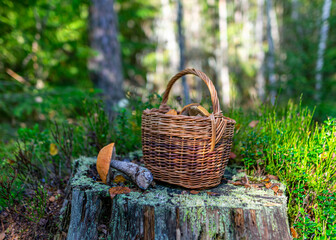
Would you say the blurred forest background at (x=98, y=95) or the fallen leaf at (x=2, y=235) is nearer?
the fallen leaf at (x=2, y=235)

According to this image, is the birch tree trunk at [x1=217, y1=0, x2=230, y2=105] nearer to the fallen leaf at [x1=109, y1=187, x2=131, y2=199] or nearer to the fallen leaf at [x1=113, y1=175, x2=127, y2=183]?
the fallen leaf at [x1=113, y1=175, x2=127, y2=183]

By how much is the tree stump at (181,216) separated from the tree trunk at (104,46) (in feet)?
13.5

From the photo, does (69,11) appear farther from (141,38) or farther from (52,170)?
(141,38)

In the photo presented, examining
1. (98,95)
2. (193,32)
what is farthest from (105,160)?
(193,32)

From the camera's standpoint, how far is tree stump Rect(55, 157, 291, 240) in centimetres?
151

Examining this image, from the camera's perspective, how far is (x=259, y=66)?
12.9 m

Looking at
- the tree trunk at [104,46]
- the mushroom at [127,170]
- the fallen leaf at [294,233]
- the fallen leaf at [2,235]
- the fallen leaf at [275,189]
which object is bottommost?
the fallen leaf at [2,235]

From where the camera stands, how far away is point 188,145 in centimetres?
163

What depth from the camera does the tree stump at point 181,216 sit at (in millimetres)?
1510

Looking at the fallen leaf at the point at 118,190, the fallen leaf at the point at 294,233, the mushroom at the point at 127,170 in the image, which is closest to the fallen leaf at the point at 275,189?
the fallen leaf at the point at 294,233

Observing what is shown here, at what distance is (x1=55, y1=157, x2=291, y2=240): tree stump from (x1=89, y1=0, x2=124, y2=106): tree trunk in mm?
4125

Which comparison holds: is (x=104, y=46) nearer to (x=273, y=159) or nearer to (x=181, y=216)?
(x=273, y=159)

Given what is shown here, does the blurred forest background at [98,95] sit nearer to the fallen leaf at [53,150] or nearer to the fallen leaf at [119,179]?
the fallen leaf at [53,150]

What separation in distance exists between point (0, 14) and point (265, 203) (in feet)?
22.4
